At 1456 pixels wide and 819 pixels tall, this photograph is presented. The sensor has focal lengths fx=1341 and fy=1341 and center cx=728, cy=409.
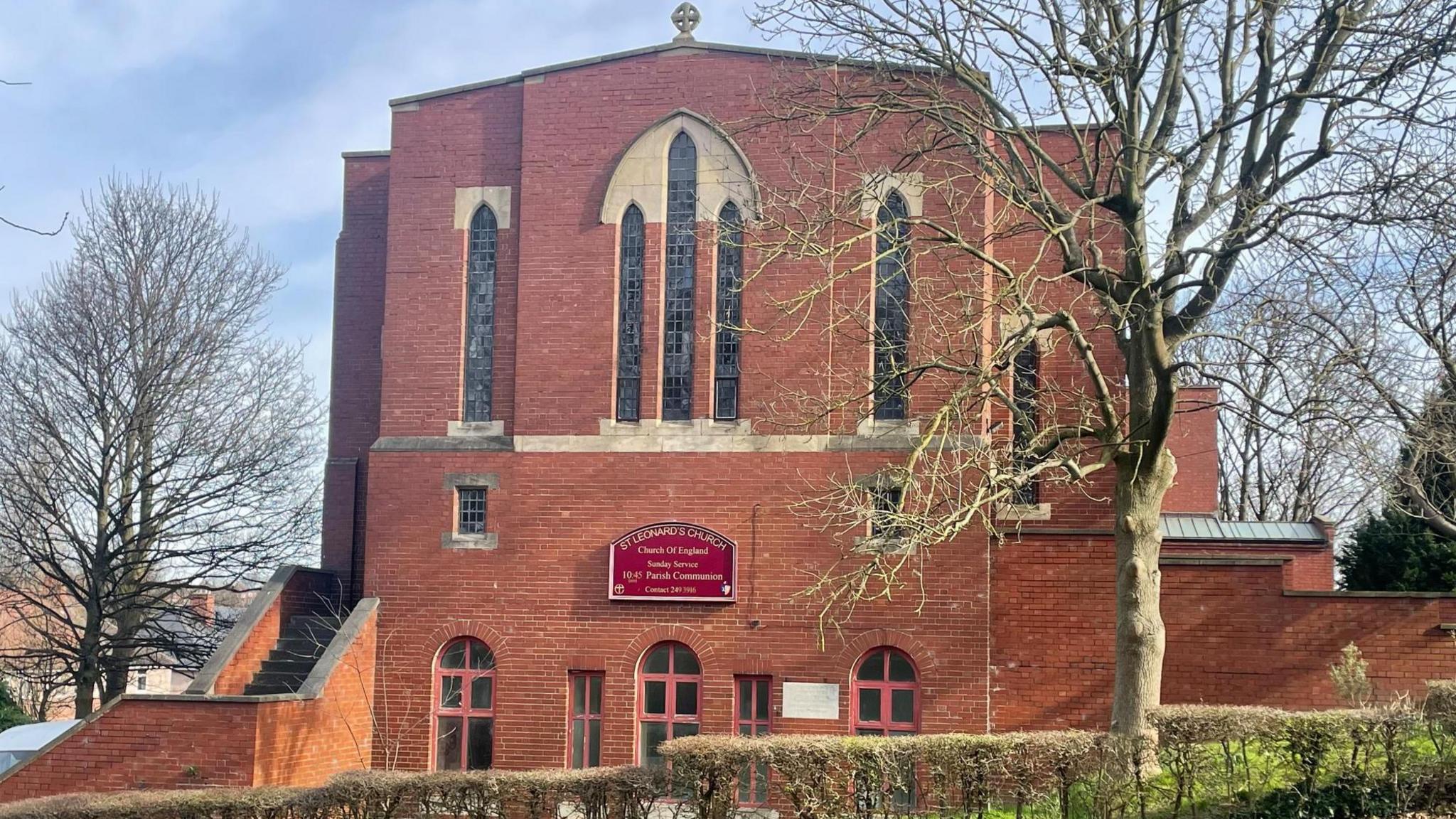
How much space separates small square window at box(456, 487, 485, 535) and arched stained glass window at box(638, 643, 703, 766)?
2.94 metres

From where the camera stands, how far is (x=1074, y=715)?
16609 millimetres

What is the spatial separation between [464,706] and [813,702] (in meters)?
4.59

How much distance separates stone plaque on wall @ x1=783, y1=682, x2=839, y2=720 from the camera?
55.3 feet

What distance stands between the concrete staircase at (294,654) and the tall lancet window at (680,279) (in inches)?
222

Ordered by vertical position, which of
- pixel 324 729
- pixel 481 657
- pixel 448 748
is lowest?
pixel 448 748

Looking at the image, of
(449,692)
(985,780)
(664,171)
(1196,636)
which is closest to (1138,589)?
(985,780)

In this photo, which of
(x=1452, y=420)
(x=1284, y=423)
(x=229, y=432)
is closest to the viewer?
(x=1284, y=423)

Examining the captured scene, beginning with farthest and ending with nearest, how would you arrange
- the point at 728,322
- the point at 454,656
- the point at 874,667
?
A: 1. the point at 728,322
2. the point at 454,656
3. the point at 874,667

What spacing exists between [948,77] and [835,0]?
13.1ft

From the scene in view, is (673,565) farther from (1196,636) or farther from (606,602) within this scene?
(1196,636)

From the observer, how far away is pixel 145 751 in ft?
51.5

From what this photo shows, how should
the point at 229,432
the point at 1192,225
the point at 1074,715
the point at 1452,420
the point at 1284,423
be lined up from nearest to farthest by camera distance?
the point at 1284,423
the point at 1192,225
the point at 1074,715
the point at 1452,420
the point at 229,432

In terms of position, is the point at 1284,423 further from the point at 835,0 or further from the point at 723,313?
the point at 723,313

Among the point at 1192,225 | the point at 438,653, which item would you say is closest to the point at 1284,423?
the point at 1192,225
